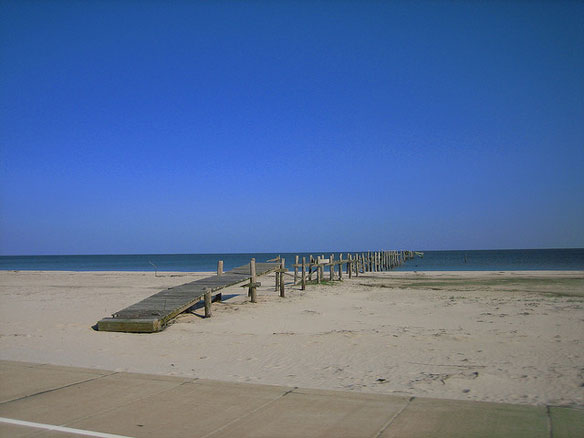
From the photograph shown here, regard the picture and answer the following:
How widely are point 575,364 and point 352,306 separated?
31.0 feet

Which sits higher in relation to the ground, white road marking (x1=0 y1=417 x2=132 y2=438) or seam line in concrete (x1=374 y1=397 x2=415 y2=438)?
white road marking (x1=0 y1=417 x2=132 y2=438)

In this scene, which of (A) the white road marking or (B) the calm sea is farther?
(B) the calm sea

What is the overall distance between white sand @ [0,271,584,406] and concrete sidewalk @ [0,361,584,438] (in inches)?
34.8

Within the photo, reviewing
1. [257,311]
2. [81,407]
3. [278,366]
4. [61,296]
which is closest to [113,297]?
[61,296]

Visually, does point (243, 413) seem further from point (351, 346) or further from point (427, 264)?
point (427, 264)

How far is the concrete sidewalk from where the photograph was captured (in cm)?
452

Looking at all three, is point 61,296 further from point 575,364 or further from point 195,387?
point 575,364

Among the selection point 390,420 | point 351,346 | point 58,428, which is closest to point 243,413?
point 390,420

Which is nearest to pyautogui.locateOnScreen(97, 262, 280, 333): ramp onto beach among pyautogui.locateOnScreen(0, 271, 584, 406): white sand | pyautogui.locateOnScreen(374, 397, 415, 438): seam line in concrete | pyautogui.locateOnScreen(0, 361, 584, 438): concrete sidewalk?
pyautogui.locateOnScreen(0, 271, 584, 406): white sand

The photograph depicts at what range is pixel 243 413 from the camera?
5.05 meters

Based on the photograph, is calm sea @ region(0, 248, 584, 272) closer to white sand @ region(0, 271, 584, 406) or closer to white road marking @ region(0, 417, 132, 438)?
white sand @ region(0, 271, 584, 406)

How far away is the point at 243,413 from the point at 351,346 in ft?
15.0

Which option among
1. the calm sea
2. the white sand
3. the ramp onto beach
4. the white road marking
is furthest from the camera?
the calm sea

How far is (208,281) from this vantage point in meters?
16.5
